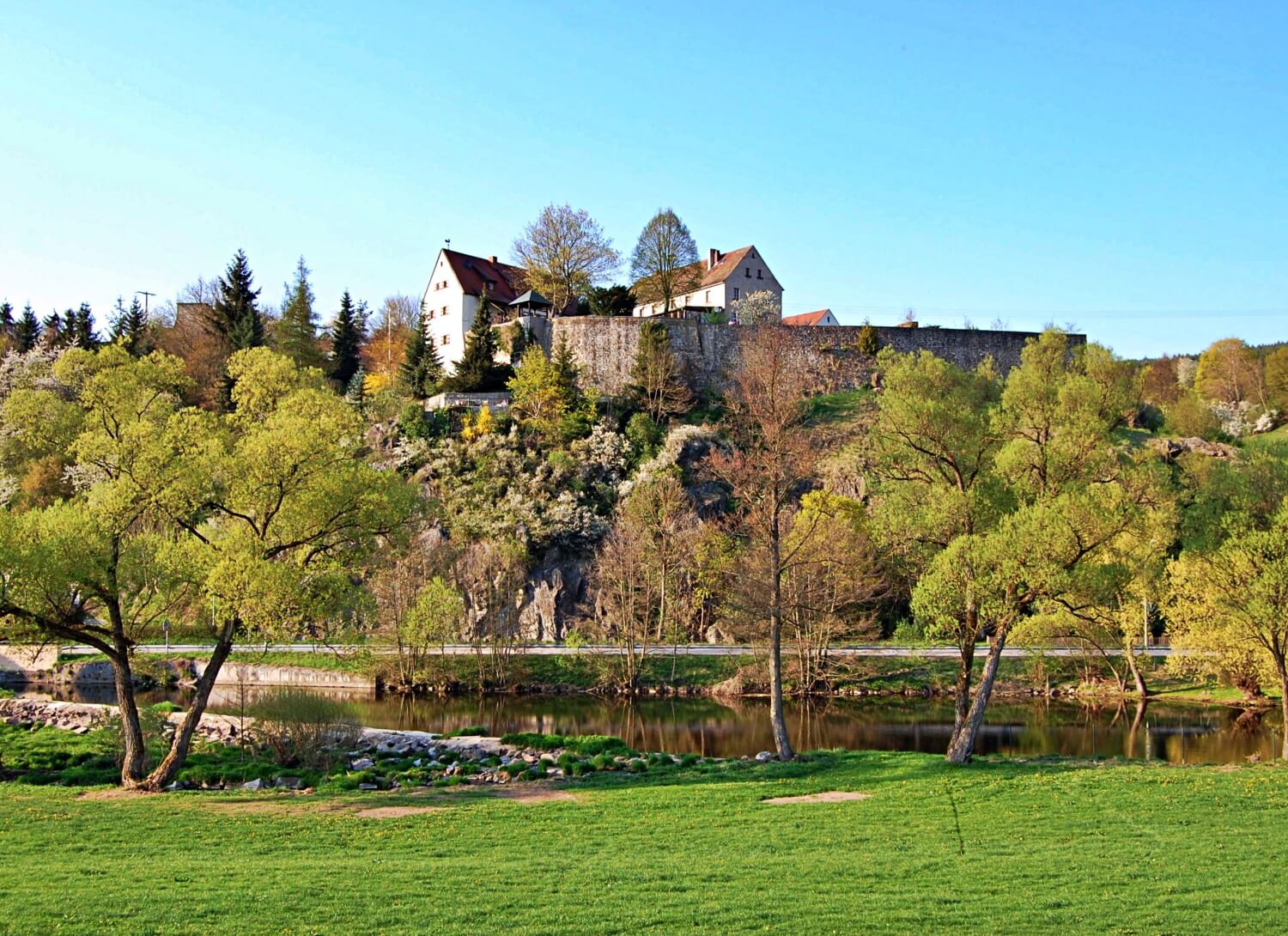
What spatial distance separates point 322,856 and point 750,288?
63.4 metres

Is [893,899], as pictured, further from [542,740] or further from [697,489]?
[697,489]

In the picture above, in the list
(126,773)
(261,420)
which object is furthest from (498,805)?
(261,420)

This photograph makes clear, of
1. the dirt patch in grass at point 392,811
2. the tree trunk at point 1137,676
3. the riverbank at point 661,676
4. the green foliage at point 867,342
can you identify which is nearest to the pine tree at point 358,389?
the riverbank at point 661,676

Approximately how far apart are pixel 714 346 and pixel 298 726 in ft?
136

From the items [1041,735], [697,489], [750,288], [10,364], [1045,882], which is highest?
[750,288]

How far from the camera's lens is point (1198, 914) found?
9844 millimetres

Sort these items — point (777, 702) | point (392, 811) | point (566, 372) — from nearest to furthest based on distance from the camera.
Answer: point (392, 811), point (777, 702), point (566, 372)

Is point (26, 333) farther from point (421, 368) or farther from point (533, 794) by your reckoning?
point (533, 794)

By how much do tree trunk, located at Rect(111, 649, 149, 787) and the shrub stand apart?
3416 mm

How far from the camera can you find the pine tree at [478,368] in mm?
57312

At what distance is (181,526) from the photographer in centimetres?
1995

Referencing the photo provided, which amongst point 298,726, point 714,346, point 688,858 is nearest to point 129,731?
point 298,726

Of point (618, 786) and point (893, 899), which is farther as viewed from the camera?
point (618, 786)

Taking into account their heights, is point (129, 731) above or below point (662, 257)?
below
